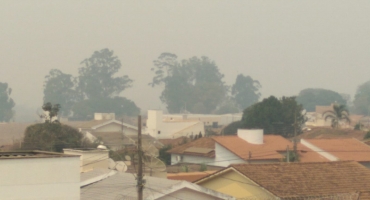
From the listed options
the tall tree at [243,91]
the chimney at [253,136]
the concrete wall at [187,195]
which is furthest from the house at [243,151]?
the tall tree at [243,91]

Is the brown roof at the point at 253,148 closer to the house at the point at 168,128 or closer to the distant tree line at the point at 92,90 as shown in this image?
the house at the point at 168,128

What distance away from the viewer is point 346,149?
119ft

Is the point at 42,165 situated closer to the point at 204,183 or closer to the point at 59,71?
the point at 204,183

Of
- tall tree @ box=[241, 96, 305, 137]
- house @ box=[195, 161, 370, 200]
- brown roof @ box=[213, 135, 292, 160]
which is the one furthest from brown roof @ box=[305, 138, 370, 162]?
tall tree @ box=[241, 96, 305, 137]

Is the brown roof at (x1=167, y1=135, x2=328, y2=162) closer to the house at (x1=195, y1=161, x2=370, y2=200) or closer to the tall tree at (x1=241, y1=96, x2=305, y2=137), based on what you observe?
the house at (x1=195, y1=161, x2=370, y2=200)

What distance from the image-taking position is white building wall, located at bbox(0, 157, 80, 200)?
558 inches

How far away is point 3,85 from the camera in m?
124

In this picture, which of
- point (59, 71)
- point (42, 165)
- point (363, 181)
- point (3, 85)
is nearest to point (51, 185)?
point (42, 165)

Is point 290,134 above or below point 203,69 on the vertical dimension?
below

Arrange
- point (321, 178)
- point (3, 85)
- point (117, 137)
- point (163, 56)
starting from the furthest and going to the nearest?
point (163, 56) → point (3, 85) → point (117, 137) → point (321, 178)

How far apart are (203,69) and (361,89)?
128 ft

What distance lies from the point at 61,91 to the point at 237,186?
11959cm

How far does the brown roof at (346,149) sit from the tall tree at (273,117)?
2348cm

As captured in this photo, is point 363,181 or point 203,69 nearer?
point 363,181
